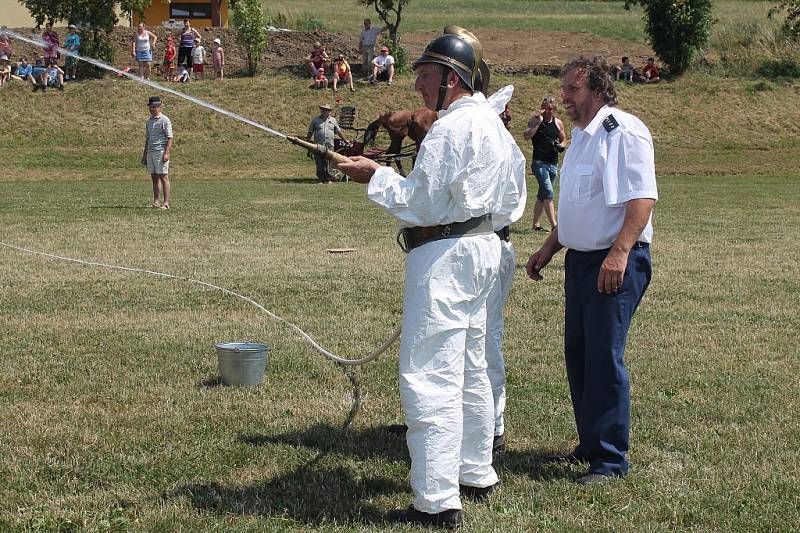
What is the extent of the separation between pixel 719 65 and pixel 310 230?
3385 cm

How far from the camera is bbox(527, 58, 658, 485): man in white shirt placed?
493 cm

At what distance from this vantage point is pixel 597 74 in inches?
201

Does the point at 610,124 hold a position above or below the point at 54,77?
above

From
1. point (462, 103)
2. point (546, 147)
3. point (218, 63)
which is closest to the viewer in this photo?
point (462, 103)

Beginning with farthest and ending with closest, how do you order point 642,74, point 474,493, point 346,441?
point 642,74 < point 346,441 < point 474,493

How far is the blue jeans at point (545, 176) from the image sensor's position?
596 inches

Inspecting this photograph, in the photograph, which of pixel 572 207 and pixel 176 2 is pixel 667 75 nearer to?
pixel 176 2

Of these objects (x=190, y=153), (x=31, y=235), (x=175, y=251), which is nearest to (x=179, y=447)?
(x=175, y=251)

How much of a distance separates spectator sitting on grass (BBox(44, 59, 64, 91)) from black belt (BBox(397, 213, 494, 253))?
34.5 m

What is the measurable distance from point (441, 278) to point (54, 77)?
35.2 metres

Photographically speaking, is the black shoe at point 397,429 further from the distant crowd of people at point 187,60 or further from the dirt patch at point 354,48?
the dirt patch at point 354,48

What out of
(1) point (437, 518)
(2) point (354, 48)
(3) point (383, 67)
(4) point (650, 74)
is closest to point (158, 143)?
(1) point (437, 518)

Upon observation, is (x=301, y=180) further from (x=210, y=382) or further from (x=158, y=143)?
(x=210, y=382)

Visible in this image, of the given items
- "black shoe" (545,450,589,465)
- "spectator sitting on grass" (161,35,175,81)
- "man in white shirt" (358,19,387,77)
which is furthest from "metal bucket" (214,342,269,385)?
"spectator sitting on grass" (161,35,175,81)
